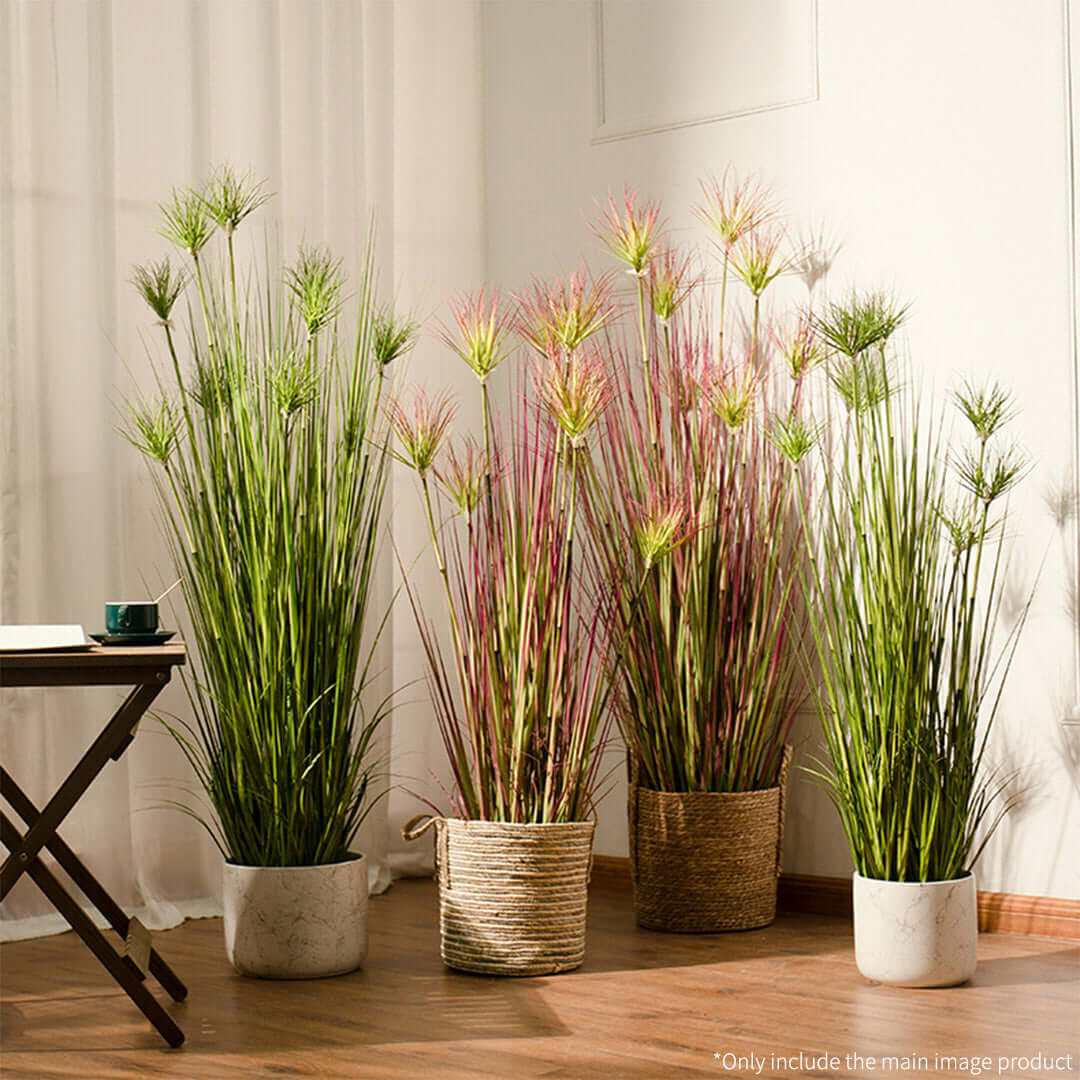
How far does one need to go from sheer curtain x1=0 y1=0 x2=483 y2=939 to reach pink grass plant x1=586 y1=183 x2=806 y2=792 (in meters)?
0.76

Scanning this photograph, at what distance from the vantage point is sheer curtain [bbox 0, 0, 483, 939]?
3180 millimetres

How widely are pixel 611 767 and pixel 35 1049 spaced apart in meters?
1.76

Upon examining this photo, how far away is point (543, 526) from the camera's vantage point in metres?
2.84

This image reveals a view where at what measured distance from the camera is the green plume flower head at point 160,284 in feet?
9.12

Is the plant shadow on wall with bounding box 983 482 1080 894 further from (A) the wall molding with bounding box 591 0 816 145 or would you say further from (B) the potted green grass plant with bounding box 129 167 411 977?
(B) the potted green grass plant with bounding box 129 167 411 977

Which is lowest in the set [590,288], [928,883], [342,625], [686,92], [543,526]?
[928,883]

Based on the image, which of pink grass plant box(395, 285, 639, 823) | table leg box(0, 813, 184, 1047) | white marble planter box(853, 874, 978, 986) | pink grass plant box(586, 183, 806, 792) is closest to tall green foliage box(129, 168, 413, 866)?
pink grass plant box(395, 285, 639, 823)

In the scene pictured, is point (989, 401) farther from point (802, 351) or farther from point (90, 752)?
point (90, 752)

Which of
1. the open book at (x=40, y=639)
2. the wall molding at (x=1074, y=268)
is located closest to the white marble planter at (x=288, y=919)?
the open book at (x=40, y=639)

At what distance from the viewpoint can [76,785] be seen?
234 cm

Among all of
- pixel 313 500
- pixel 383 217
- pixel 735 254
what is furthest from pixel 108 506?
pixel 735 254

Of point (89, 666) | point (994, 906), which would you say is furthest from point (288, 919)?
point (994, 906)

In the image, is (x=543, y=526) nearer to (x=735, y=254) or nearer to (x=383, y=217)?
(x=735, y=254)

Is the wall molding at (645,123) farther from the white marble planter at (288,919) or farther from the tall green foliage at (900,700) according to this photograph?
the white marble planter at (288,919)
